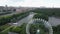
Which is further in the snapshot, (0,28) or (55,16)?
(55,16)

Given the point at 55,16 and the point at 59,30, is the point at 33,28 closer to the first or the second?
the point at 59,30

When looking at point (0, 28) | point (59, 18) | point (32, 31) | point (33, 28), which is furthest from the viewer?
point (59, 18)

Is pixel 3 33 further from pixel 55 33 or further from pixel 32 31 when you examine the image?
pixel 55 33

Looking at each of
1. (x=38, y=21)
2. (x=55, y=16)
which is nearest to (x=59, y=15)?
(x=55, y=16)

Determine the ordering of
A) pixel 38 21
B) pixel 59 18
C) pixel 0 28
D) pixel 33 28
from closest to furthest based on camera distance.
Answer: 1. pixel 38 21
2. pixel 33 28
3. pixel 0 28
4. pixel 59 18

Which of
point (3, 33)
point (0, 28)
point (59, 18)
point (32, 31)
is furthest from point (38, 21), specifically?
point (59, 18)

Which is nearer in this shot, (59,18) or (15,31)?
(15,31)

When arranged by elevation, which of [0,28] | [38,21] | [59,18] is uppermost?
[38,21]

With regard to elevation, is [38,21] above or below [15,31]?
above

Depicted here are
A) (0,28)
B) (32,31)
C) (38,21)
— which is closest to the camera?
(38,21)

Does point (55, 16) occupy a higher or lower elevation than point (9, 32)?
lower
